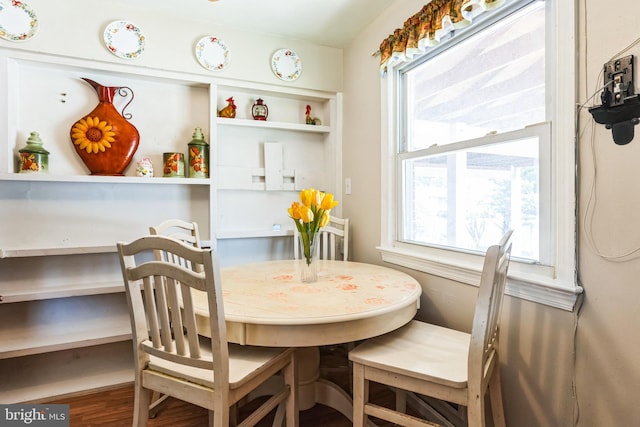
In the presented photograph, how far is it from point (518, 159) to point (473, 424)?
1006 millimetres

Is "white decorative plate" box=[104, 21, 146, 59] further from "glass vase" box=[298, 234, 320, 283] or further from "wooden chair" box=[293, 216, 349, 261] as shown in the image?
"glass vase" box=[298, 234, 320, 283]

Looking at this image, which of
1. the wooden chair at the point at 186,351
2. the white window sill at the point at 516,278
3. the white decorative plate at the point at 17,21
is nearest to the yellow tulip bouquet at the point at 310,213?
the wooden chair at the point at 186,351

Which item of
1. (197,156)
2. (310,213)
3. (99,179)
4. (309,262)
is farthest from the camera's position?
(197,156)

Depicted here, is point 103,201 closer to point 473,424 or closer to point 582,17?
point 473,424

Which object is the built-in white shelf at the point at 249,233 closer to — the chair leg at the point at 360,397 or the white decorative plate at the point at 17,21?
the chair leg at the point at 360,397

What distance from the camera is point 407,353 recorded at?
4.17ft

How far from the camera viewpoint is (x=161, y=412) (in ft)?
5.96

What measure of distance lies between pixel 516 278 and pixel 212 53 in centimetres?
224

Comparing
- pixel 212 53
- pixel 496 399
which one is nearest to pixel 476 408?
pixel 496 399

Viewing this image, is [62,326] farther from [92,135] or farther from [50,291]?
[92,135]

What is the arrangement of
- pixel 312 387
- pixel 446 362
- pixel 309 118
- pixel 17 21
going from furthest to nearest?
1. pixel 309 118
2. pixel 17 21
3. pixel 312 387
4. pixel 446 362

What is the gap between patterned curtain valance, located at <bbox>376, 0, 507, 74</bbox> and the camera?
1.46m

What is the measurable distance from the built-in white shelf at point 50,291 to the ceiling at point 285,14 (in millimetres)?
1733

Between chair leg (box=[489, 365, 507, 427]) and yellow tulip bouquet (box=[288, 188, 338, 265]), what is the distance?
2.94ft
